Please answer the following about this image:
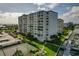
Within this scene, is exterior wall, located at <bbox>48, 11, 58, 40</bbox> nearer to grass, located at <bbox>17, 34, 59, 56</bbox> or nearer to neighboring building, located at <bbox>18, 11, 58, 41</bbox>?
neighboring building, located at <bbox>18, 11, 58, 41</bbox>

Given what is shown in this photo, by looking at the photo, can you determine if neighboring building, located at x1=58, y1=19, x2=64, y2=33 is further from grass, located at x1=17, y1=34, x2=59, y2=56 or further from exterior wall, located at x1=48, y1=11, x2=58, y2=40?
grass, located at x1=17, y1=34, x2=59, y2=56

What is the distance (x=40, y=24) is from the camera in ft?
5.12

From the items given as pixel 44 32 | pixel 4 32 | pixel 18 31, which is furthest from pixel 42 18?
pixel 4 32

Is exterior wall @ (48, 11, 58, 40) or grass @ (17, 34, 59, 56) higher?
exterior wall @ (48, 11, 58, 40)

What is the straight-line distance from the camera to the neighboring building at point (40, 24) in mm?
1547

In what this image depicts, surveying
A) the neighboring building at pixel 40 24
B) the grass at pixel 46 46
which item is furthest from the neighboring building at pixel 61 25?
the grass at pixel 46 46

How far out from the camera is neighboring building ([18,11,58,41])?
1.55 m

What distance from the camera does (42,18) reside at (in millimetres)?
1556

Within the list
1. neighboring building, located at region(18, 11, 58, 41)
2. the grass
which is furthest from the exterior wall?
the grass

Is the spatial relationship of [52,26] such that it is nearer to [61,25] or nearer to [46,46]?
[61,25]

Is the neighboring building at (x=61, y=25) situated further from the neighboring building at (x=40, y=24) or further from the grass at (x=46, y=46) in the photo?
the grass at (x=46, y=46)

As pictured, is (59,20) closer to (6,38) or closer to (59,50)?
(59,50)

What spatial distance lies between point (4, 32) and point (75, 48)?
0.68m

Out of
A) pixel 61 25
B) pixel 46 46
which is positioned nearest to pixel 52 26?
pixel 61 25
